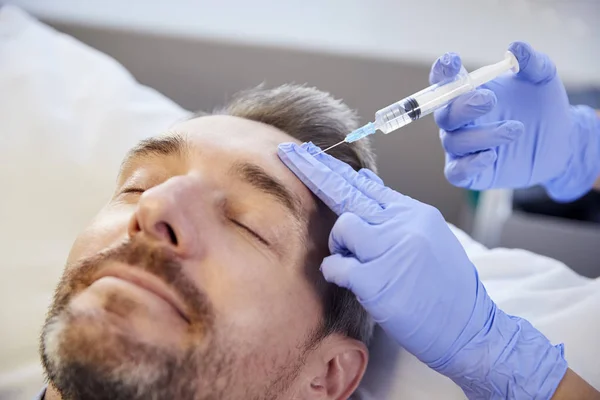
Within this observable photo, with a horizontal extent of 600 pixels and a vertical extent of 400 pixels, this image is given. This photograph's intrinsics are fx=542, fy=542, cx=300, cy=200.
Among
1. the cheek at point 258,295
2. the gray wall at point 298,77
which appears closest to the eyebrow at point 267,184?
the cheek at point 258,295

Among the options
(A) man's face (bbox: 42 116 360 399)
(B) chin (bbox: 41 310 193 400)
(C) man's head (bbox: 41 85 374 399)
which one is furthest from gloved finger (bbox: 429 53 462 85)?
(B) chin (bbox: 41 310 193 400)

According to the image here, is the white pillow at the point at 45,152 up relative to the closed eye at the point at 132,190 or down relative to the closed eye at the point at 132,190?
down

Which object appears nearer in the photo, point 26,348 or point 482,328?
point 482,328

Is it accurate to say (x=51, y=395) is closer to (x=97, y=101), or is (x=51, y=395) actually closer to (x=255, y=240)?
(x=255, y=240)

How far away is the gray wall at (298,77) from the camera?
1.85m

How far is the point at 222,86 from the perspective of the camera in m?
1.97

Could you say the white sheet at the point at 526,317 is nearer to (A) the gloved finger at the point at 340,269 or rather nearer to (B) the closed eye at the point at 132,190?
(A) the gloved finger at the point at 340,269

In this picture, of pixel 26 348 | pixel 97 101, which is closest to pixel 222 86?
pixel 97 101

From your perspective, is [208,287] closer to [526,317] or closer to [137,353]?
[137,353]

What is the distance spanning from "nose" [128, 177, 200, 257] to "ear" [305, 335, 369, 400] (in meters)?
0.34

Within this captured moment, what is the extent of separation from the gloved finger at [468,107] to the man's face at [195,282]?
366mm

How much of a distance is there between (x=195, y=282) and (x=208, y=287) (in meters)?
0.02

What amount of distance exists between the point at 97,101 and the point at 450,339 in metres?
1.27

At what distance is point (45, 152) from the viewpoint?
1543 mm
